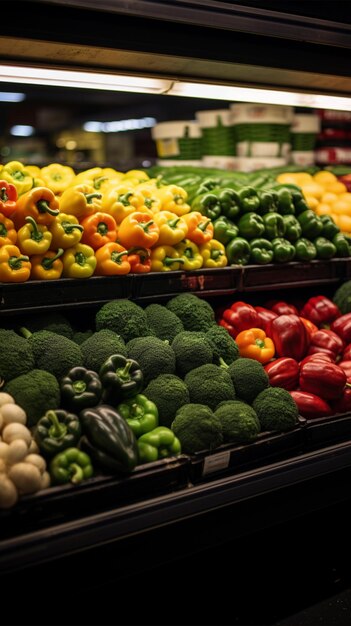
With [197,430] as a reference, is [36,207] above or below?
above

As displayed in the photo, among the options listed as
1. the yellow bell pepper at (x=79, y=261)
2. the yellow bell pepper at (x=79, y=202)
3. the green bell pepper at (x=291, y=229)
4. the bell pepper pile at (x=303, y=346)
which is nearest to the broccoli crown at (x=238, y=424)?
the bell pepper pile at (x=303, y=346)

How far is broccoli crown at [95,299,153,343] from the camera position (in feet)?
8.97

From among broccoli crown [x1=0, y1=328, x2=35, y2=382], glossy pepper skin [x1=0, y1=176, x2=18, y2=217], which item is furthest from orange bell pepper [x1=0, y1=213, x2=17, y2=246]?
broccoli crown [x1=0, y1=328, x2=35, y2=382]

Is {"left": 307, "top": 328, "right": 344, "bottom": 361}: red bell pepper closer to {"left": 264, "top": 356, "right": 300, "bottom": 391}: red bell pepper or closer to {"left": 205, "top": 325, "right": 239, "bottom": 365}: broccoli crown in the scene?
{"left": 264, "top": 356, "right": 300, "bottom": 391}: red bell pepper

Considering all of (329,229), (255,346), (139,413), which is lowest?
(139,413)

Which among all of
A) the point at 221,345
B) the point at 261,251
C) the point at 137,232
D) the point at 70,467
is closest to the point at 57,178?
the point at 137,232

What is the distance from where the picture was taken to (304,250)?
3.45 meters

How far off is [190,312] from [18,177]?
100 cm

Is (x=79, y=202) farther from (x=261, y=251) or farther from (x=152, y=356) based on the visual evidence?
(x=261, y=251)

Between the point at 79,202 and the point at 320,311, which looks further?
the point at 320,311

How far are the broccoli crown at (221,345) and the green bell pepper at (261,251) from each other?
540 millimetres

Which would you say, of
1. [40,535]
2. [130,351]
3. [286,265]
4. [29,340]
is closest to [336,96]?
[286,265]

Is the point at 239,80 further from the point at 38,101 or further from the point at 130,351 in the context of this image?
the point at 38,101

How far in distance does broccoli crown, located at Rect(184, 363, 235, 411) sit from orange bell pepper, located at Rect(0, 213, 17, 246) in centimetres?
92
